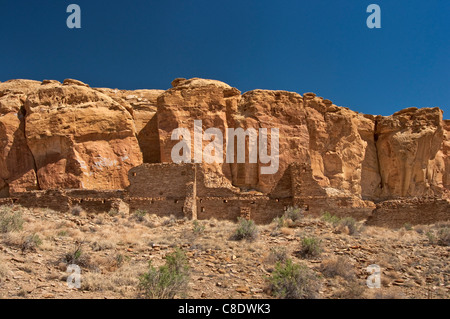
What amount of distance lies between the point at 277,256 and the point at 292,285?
2383 millimetres

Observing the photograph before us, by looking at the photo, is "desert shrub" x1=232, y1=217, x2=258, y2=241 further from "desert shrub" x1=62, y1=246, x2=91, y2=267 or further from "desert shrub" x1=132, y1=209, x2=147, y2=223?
"desert shrub" x1=132, y1=209, x2=147, y2=223

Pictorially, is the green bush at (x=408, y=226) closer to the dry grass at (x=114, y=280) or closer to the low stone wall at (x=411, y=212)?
the low stone wall at (x=411, y=212)

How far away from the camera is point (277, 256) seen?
1065cm

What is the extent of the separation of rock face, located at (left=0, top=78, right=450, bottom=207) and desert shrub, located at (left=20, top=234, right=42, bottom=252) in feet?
35.7

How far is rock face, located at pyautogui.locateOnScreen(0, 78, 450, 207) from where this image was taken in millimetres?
27125

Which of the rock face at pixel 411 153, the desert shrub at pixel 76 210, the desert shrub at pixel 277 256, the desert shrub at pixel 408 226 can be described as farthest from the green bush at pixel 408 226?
the rock face at pixel 411 153

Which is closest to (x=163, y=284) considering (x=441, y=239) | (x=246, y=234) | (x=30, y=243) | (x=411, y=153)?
(x=30, y=243)

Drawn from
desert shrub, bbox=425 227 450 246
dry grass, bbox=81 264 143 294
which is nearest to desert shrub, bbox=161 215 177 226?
dry grass, bbox=81 264 143 294

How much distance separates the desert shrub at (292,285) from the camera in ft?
26.8

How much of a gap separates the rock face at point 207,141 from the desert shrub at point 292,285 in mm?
12270
